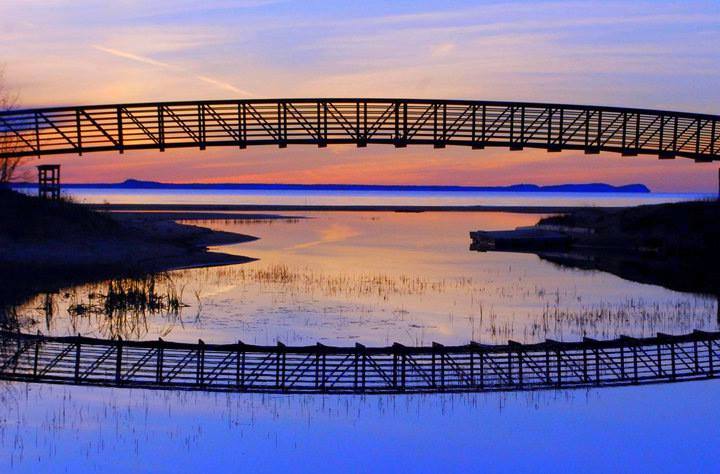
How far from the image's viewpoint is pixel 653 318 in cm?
3441

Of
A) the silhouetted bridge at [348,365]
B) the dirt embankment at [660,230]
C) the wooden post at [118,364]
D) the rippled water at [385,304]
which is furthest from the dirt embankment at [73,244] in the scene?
the dirt embankment at [660,230]

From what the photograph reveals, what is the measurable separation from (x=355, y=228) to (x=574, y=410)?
2659 inches

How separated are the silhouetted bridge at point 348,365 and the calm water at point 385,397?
26.6 inches

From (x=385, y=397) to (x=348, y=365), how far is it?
2.48 metres

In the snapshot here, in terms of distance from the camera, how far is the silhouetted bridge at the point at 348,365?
23.8 meters

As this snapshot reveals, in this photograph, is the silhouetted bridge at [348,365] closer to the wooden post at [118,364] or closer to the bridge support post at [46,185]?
Result: the wooden post at [118,364]

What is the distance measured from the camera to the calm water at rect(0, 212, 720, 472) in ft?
62.5

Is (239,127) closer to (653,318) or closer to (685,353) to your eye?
(653,318)

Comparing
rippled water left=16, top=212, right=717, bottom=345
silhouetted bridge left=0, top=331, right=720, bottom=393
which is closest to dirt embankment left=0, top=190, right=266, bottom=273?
rippled water left=16, top=212, right=717, bottom=345

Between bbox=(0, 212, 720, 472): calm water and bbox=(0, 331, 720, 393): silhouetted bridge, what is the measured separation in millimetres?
676

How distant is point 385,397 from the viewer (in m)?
22.9

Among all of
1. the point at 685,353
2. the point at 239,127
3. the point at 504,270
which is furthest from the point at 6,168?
the point at 685,353

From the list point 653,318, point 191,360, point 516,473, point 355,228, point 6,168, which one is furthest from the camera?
point 355,228

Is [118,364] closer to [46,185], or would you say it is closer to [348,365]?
[348,365]
